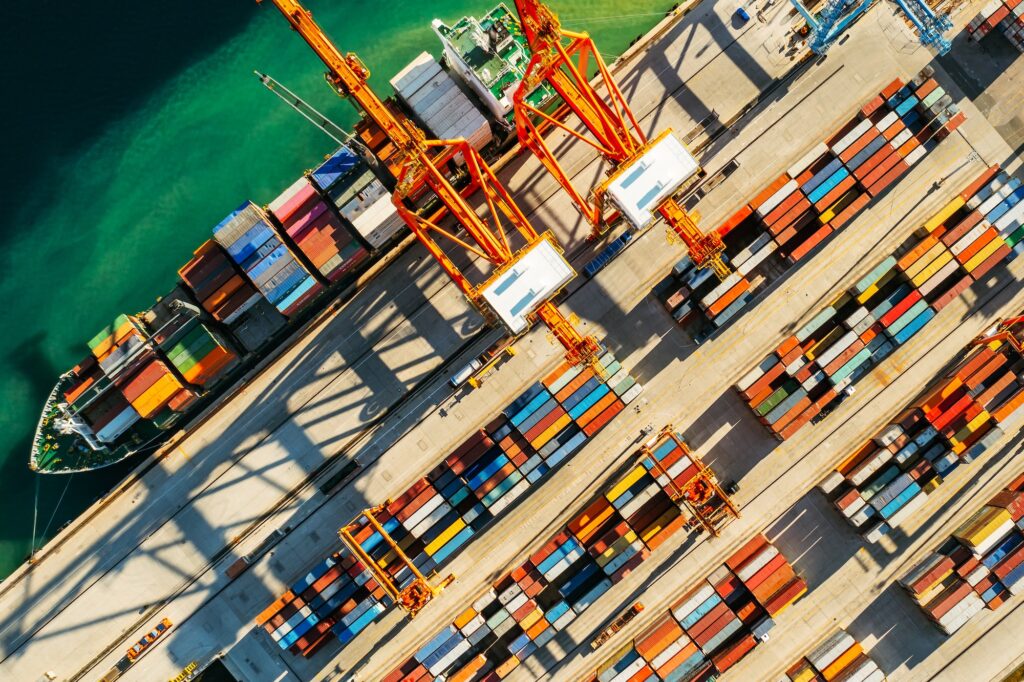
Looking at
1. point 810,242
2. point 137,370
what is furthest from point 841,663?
point 137,370

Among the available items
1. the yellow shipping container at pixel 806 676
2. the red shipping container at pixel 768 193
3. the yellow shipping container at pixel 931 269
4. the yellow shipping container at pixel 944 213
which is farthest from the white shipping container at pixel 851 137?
the yellow shipping container at pixel 806 676

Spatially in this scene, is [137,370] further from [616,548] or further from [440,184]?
[616,548]

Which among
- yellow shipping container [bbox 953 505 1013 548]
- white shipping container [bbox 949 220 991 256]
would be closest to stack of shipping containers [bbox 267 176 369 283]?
white shipping container [bbox 949 220 991 256]

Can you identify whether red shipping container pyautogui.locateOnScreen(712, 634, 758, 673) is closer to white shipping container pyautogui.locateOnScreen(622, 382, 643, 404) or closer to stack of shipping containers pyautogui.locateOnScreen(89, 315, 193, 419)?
white shipping container pyautogui.locateOnScreen(622, 382, 643, 404)

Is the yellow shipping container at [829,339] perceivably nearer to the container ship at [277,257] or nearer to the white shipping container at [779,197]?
the white shipping container at [779,197]

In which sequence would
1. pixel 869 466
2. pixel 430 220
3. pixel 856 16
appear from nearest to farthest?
pixel 430 220, pixel 869 466, pixel 856 16

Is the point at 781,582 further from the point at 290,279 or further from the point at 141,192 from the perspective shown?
the point at 141,192
